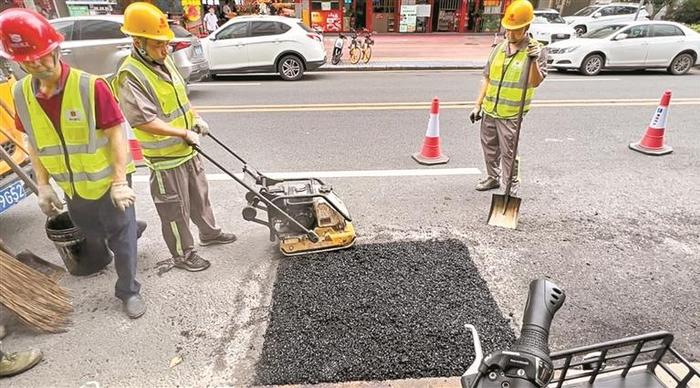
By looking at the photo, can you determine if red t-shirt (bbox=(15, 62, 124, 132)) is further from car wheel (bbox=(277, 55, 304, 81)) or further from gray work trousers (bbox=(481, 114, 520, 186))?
car wheel (bbox=(277, 55, 304, 81))

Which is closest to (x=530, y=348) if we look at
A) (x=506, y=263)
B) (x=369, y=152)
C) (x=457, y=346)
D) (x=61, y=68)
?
(x=457, y=346)

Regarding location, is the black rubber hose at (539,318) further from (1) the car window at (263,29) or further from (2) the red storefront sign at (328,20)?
(2) the red storefront sign at (328,20)

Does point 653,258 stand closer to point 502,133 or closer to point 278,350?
point 502,133

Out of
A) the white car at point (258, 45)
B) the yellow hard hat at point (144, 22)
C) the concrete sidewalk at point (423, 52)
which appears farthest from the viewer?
the concrete sidewalk at point (423, 52)

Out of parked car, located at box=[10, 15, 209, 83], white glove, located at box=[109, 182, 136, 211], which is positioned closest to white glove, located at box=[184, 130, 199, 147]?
white glove, located at box=[109, 182, 136, 211]

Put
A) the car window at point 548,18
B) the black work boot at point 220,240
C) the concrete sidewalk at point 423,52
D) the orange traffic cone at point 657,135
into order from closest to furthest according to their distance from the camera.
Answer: the black work boot at point 220,240 < the orange traffic cone at point 657,135 < the concrete sidewalk at point 423,52 < the car window at point 548,18

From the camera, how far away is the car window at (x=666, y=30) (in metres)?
11.6

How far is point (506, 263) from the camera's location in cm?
344

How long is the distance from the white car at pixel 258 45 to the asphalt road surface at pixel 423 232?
3422 mm

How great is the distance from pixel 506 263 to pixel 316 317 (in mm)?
1636

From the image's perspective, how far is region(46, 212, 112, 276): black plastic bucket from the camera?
3061 millimetres

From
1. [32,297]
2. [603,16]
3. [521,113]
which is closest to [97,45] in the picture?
[32,297]

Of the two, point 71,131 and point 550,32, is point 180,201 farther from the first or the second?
→ point 550,32

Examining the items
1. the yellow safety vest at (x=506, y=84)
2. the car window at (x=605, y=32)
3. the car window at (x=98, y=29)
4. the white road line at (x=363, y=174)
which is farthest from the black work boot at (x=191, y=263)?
the car window at (x=605, y=32)
